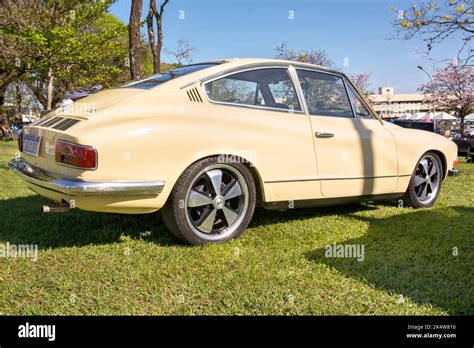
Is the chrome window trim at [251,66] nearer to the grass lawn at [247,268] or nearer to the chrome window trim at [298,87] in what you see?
the chrome window trim at [298,87]

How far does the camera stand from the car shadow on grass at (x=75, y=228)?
12.8 feet

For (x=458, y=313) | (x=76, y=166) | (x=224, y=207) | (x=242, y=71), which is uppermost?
(x=242, y=71)

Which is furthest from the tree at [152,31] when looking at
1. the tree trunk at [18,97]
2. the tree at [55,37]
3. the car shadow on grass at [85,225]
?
the tree trunk at [18,97]

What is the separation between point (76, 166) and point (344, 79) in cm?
309

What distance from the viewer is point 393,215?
492cm

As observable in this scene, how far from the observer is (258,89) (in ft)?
13.7

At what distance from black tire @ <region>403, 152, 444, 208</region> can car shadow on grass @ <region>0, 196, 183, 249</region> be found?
9.75ft

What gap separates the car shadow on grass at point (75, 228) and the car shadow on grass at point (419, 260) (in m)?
1.57

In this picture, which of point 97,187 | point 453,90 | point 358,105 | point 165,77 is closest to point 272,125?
point 165,77

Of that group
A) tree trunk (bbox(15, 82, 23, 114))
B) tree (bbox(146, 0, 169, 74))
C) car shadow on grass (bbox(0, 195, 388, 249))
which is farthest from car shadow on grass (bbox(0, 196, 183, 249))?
tree trunk (bbox(15, 82, 23, 114))

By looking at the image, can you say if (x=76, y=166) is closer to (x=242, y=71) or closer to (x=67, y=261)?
(x=67, y=261)

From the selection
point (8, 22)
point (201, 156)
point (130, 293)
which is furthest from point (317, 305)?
point (8, 22)

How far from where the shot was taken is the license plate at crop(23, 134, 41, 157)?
3.67 m

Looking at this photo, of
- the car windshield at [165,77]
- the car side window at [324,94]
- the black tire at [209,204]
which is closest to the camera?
the black tire at [209,204]
